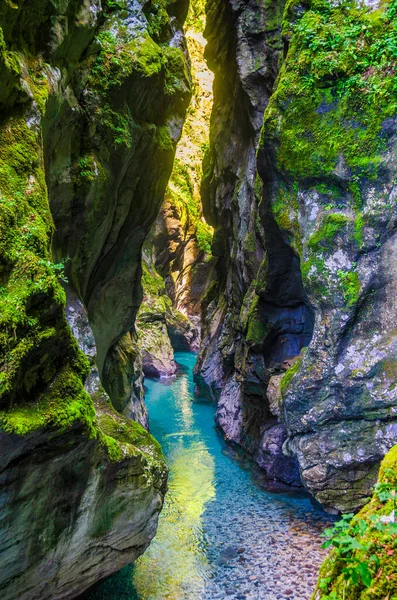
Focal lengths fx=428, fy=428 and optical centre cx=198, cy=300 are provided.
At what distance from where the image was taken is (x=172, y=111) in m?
11.2

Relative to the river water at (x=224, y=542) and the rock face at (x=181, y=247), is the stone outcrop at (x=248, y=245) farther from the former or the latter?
the rock face at (x=181, y=247)

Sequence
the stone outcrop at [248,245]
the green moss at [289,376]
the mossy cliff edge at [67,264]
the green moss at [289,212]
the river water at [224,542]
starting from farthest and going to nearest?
the stone outcrop at [248,245]
the green moss at [289,212]
the green moss at [289,376]
the river water at [224,542]
the mossy cliff edge at [67,264]

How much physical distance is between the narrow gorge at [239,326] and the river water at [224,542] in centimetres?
5

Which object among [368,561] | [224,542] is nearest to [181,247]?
[224,542]

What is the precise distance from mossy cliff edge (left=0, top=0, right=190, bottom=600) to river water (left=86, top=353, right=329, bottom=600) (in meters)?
1.57

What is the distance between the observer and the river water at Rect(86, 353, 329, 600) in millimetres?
7250

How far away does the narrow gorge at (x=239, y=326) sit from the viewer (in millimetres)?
4375

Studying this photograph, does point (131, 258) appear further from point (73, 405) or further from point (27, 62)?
point (73, 405)

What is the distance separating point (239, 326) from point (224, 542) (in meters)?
7.88

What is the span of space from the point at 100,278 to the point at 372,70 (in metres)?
7.51

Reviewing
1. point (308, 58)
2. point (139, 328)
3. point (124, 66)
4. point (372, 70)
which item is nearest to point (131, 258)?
point (124, 66)

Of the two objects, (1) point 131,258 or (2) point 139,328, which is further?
(2) point 139,328

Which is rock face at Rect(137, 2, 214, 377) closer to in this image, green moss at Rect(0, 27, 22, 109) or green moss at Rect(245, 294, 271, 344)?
green moss at Rect(245, 294, 271, 344)

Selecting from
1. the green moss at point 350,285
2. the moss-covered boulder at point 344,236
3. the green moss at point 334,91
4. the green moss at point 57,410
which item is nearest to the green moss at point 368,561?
the green moss at point 57,410
